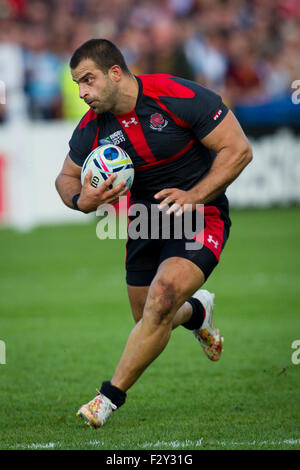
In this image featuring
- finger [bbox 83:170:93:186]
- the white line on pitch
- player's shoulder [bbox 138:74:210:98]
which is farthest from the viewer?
player's shoulder [bbox 138:74:210:98]

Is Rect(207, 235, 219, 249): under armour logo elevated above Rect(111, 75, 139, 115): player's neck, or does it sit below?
below

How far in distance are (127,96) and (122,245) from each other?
9102 millimetres

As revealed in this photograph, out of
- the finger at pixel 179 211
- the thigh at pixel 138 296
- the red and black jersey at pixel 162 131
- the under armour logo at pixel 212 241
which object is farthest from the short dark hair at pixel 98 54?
the thigh at pixel 138 296

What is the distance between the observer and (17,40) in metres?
18.5

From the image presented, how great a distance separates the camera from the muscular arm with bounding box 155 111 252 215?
5383mm

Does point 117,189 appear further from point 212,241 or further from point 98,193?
point 212,241

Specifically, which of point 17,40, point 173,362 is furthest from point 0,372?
point 17,40

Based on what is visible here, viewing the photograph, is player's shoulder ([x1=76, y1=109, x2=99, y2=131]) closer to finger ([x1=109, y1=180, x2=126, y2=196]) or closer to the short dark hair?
the short dark hair

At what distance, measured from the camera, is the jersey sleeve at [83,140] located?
18.9 ft

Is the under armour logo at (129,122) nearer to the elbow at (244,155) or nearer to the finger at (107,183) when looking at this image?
the finger at (107,183)

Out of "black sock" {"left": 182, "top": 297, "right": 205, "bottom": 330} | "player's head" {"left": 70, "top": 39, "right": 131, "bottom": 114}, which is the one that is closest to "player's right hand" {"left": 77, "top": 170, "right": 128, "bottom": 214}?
"player's head" {"left": 70, "top": 39, "right": 131, "bottom": 114}

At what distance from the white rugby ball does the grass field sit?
A: 1539mm

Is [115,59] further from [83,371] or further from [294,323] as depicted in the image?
[294,323]

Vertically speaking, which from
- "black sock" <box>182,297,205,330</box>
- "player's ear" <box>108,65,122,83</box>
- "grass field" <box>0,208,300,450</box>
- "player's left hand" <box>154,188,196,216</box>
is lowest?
"grass field" <box>0,208,300,450</box>
